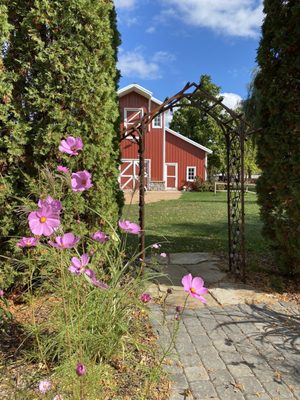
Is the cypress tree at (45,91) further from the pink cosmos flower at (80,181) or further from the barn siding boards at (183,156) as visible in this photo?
the barn siding boards at (183,156)

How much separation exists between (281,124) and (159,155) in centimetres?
2209


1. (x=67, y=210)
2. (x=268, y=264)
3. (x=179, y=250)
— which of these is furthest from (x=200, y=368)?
(x=179, y=250)

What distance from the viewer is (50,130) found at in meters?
3.31

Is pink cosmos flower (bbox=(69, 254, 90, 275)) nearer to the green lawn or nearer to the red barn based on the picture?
the green lawn

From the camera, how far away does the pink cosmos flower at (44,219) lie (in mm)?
1444

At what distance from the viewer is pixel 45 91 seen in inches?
129

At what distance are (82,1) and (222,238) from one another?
5.28m

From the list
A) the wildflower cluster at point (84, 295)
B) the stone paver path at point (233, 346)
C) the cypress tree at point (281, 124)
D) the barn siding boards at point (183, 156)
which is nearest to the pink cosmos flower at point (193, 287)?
the wildflower cluster at point (84, 295)

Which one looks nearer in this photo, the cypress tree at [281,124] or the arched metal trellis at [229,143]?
the cypress tree at [281,124]

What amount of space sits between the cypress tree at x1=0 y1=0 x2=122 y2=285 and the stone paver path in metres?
1.27

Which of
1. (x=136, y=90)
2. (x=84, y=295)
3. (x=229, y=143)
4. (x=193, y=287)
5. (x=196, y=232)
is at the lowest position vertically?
(x=196, y=232)

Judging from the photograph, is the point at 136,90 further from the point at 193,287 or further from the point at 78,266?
the point at 193,287

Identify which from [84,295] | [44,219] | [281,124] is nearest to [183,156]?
[281,124]

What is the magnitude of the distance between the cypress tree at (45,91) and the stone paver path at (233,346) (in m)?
1.27
